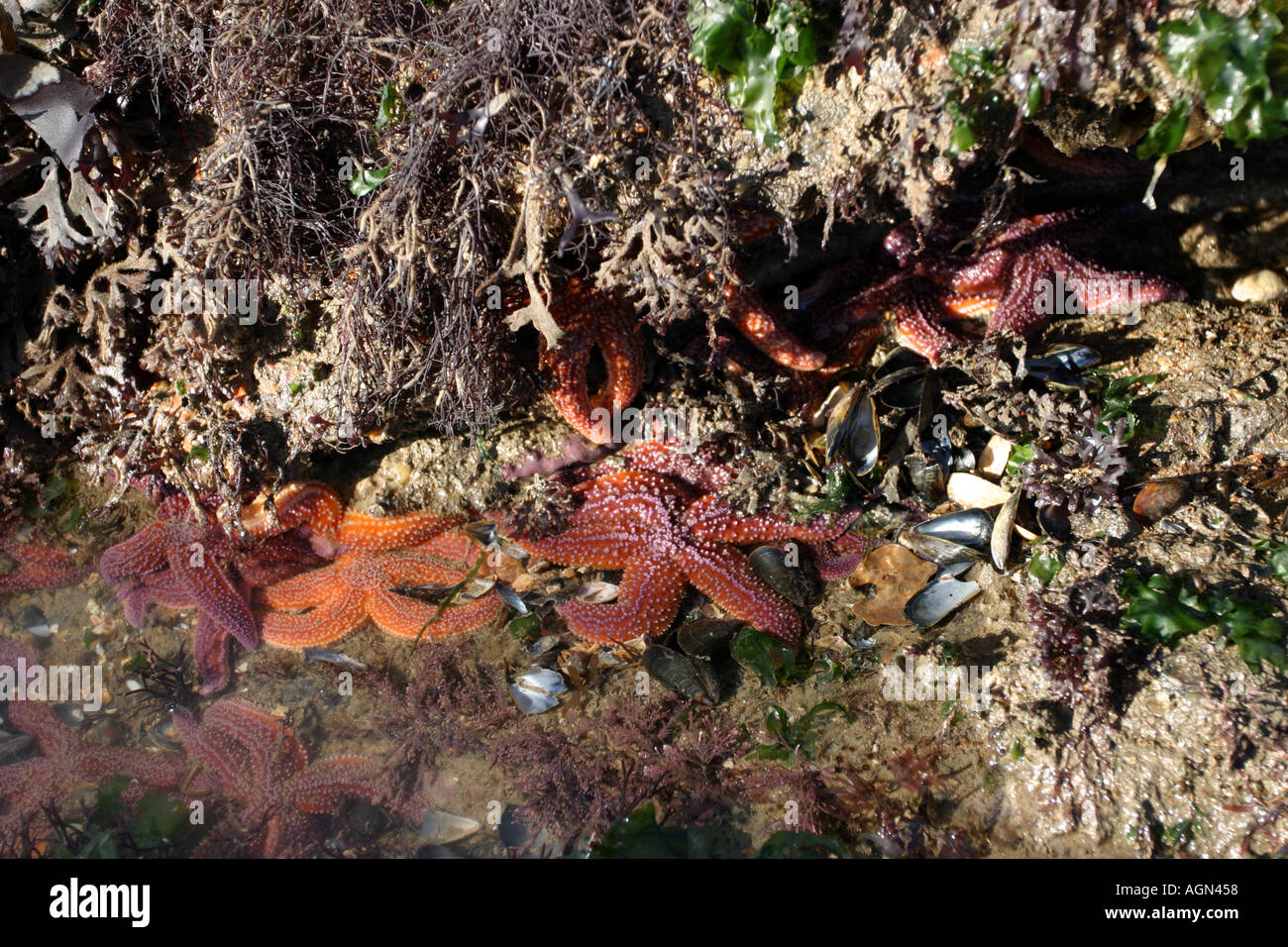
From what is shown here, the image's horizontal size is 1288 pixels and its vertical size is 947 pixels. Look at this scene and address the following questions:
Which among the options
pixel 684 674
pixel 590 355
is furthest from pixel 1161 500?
pixel 590 355

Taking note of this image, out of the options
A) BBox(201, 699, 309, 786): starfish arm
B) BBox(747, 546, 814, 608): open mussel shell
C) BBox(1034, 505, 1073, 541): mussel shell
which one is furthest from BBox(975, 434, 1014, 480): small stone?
BBox(201, 699, 309, 786): starfish arm

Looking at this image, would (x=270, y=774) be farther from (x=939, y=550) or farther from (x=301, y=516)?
(x=939, y=550)

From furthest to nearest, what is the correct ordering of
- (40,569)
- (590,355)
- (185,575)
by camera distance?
1. (40,569)
2. (185,575)
3. (590,355)

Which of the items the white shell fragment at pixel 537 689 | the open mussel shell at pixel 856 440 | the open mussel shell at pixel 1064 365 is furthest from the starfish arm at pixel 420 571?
the open mussel shell at pixel 1064 365

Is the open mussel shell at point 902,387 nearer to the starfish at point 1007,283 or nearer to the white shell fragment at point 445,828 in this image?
the starfish at point 1007,283

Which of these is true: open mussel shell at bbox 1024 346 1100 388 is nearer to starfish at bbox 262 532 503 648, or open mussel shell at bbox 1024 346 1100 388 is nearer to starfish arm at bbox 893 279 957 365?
starfish arm at bbox 893 279 957 365

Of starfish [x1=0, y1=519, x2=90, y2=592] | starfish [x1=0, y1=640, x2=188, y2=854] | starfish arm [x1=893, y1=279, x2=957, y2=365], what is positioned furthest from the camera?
starfish [x1=0, y1=519, x2=90, y2=592]
